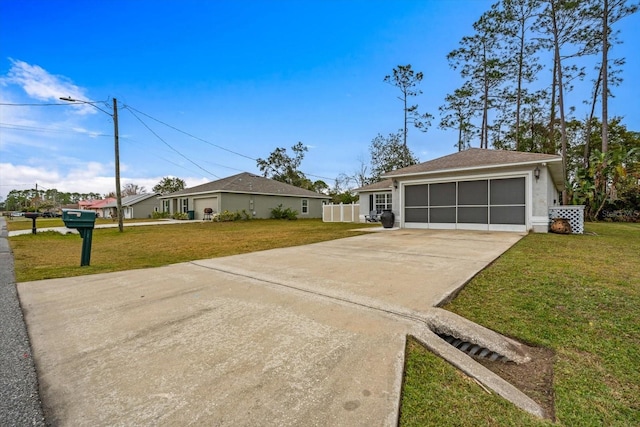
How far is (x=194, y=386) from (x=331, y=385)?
0.87 metres

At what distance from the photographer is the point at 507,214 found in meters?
10.7

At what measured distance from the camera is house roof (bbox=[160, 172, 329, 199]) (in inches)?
922

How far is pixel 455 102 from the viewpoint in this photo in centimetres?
2598

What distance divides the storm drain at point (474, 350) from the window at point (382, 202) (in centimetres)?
1622

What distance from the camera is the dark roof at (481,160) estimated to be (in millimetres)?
9871

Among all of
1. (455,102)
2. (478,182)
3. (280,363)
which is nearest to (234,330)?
(280,363)

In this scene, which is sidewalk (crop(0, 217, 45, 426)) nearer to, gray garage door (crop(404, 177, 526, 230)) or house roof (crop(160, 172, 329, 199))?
gray garage door (crop(404, 177, 526, 230))

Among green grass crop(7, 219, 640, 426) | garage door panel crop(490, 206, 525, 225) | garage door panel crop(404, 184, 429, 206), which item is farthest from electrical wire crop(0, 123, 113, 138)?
garage door panel crop(490, 206, 525, 225)

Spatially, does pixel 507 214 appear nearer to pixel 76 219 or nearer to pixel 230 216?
pixel 76 219

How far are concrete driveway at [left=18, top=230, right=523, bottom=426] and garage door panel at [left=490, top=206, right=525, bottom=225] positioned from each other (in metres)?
7.69

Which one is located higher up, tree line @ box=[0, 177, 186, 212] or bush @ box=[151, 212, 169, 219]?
tree line @ box=[0, 177, 186, 212]

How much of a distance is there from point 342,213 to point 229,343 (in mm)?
18934

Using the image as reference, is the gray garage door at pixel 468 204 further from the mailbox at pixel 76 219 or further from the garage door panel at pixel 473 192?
the mailbox at pixel 76 219

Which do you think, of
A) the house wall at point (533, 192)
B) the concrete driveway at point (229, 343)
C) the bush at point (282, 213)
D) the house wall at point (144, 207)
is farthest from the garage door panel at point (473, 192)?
the house wall at point (144, 207)
